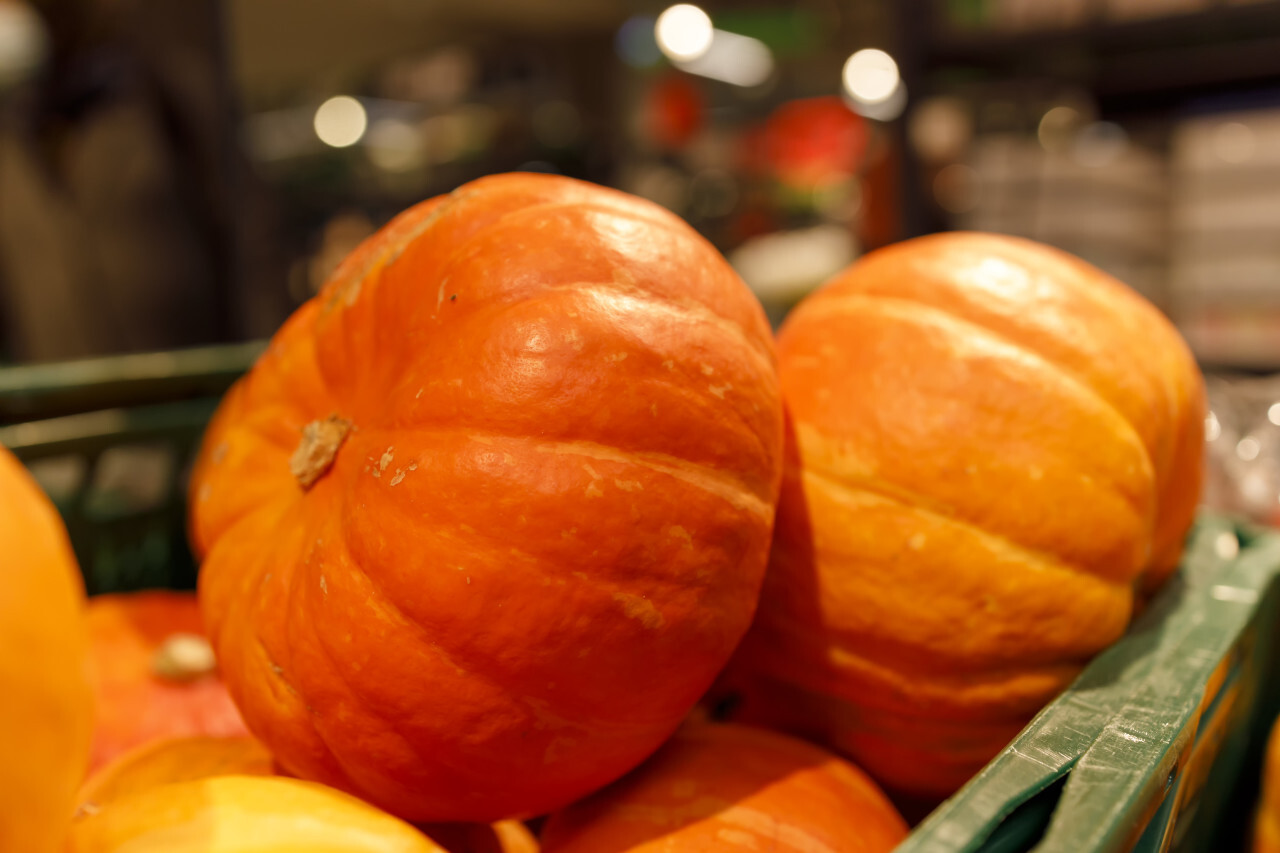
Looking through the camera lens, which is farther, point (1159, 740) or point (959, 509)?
point (959, 509)

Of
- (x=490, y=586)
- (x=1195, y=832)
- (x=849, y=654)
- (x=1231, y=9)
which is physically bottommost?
(x=1195, y=832)

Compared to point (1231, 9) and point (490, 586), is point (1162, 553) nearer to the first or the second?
point (490, 586)

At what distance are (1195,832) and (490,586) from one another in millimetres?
580

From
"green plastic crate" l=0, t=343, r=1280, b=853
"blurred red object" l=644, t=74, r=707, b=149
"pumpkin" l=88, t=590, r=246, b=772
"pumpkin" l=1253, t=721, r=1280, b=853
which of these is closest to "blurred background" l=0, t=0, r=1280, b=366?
"green plastic crate" l=0, t=343, r=1280, b=853

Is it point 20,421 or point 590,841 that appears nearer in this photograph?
point 590,841

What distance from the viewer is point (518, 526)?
1.75 feet

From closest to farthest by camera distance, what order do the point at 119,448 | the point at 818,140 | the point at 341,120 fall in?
the point at 119,448 → the point at 818,140 → the point at 341,120

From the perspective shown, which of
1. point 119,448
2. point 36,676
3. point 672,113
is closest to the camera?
point 36,676

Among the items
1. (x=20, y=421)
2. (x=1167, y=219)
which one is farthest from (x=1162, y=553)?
(x=1167, y=219)

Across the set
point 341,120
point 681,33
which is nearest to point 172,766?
point 681,33

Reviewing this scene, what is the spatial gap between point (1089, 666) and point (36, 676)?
0.62m

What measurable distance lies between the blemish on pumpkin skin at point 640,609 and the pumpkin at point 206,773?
234mm

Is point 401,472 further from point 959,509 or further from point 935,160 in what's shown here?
point 935,160

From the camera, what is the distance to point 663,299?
608 mm
